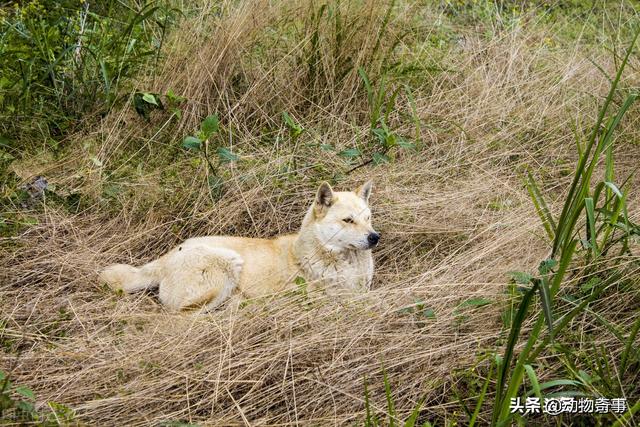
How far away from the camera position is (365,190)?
4.84 metres

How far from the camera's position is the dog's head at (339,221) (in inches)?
184

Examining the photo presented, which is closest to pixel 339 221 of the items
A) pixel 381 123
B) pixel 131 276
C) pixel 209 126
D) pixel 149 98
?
pixel 209 126

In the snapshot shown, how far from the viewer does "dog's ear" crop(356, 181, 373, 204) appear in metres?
4.81

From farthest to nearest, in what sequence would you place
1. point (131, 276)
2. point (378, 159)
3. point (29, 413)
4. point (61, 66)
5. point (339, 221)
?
point (61, 66), point (378, 159), point (339, 221), point (131, 276), point (29, 413)

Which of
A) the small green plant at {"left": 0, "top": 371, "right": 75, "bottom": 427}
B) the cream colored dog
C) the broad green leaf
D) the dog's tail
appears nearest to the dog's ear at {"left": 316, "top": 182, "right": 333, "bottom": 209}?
the cream colored dog

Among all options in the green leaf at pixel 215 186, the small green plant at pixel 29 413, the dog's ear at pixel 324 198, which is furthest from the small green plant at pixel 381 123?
the small green plant at pixel 29 413

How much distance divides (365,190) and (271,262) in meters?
0.76

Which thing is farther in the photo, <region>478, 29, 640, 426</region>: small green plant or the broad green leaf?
the broad green leaf

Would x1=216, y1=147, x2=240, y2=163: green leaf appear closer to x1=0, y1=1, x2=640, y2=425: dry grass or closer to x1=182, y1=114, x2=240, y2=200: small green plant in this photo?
x1=182, y1=114, x2=240, y2=200: small green plant

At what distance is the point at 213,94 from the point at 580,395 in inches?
148

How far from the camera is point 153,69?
19.1ft

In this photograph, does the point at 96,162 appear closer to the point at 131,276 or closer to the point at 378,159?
the point at 131,276

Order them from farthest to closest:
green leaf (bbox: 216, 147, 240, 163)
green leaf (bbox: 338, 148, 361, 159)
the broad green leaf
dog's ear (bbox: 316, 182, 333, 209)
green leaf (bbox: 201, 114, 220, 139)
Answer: the broad green leaf → green leaf (bbox: 338, 148, 361, 159) → green leaf (bbox: 216, 147, 240, 163) → green leaf (bbox: 201, 114, 220, 139) → dog's ear (bbox: 316, 182, 333, 209)

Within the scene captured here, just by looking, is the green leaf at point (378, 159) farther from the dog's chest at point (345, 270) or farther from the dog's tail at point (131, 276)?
the dog's tail at point (131, 276)
